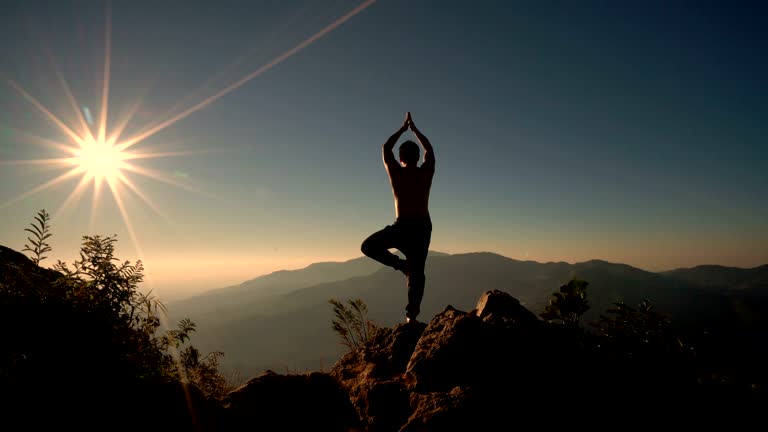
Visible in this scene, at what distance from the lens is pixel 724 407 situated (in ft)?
9.08

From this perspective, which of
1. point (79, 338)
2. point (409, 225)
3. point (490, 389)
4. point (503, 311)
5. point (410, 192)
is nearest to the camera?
point (79, 338)

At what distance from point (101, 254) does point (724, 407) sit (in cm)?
586

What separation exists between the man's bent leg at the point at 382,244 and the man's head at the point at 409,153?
53.0 inches

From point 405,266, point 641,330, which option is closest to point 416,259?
point 405,266

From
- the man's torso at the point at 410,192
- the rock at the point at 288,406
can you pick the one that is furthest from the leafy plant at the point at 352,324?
the man's torso at the point at 410,192

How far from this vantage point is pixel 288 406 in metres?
3.72

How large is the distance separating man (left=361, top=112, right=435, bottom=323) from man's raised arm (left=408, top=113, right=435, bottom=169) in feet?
0.10

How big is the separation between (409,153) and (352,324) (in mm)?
3664

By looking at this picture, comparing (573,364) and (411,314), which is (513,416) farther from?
(411,314)

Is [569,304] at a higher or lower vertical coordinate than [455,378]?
higher

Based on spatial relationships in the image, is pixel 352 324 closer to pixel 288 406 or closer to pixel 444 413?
pixel 288 406

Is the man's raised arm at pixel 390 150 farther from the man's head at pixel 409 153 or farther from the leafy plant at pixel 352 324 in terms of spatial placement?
the leafy plant at pixel 352 324

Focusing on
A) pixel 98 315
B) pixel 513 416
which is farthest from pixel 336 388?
pixel 98 315

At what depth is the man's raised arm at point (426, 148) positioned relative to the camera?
5.98 meters
